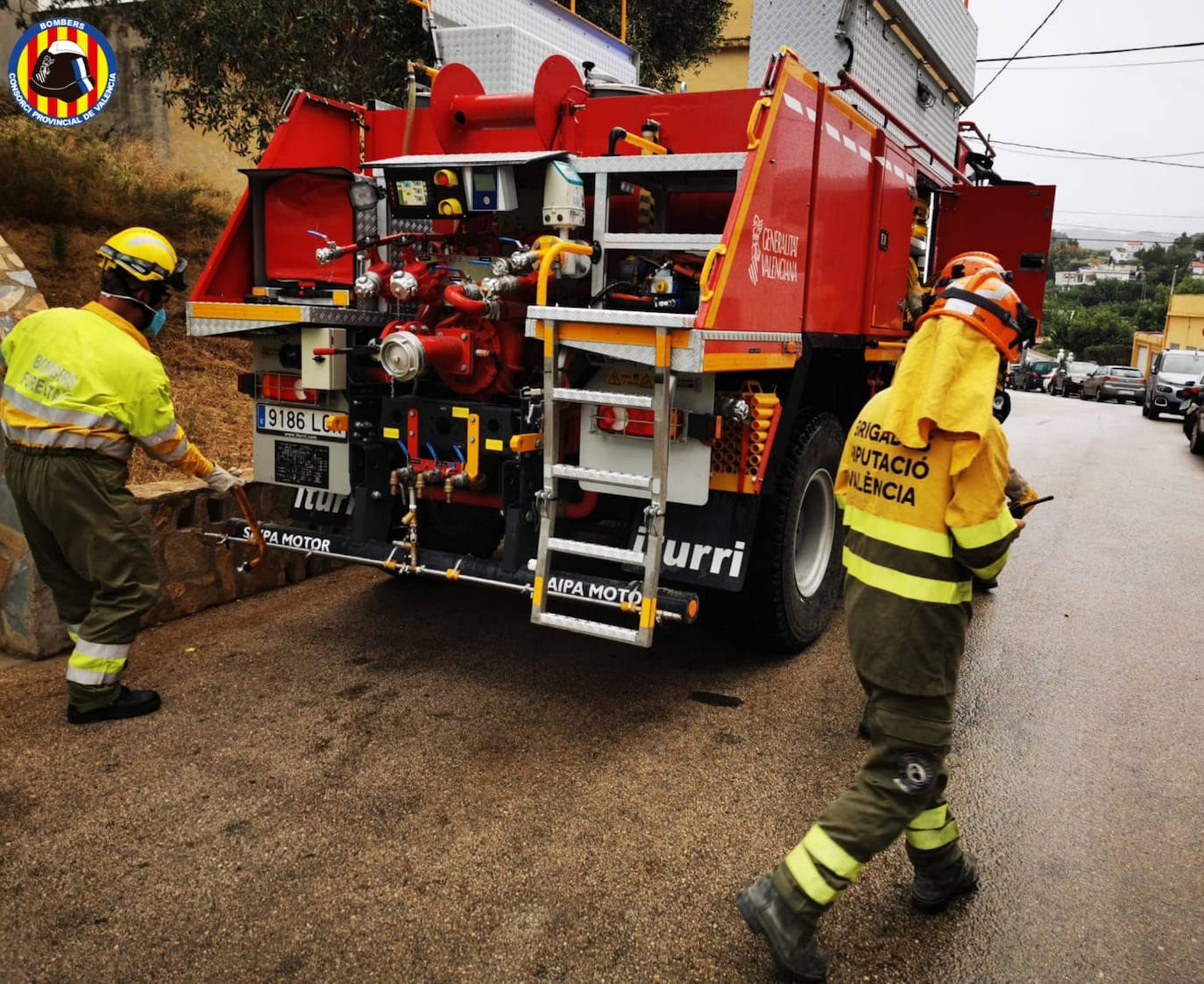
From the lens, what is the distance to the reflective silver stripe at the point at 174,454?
3885mm

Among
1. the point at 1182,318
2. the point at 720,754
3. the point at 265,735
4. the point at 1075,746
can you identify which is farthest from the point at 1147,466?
the point at 1182,318

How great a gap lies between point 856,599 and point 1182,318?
43.3 metres

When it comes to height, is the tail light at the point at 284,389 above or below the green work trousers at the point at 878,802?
above

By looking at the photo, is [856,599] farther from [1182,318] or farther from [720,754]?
[1182,318]

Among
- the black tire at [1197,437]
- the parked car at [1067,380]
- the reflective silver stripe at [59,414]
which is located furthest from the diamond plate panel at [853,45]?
the parked car at [1067,380]

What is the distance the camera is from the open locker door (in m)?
6.59

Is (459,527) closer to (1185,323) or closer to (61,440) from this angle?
(61,440)

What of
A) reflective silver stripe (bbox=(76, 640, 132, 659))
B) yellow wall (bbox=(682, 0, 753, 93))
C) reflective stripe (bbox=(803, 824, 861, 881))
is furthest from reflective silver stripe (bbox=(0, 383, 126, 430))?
yellow wall (bbox=(682, 0, 753, 93))

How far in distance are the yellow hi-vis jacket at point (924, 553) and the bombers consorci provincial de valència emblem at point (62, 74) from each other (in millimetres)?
6114

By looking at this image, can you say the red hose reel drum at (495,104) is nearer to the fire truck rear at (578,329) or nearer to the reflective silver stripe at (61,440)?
the fire truck rear at (578,329)

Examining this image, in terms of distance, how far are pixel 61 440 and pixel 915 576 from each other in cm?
308

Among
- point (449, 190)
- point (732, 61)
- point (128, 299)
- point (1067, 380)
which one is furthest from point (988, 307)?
point (1067, 380)

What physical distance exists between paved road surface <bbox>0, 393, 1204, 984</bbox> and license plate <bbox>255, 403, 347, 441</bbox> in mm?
998

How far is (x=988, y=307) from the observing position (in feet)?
8.09
